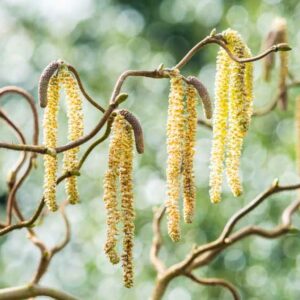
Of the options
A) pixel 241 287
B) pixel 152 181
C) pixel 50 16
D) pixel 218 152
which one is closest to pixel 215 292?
pixel 241 287

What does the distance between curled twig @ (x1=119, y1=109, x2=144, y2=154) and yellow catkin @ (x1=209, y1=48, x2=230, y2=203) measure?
21 cm

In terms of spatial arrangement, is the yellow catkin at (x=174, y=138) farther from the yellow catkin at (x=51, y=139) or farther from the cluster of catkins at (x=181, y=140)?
the yellow catkin at (x=51, y=139)

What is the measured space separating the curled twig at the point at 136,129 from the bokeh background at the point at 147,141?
856cm

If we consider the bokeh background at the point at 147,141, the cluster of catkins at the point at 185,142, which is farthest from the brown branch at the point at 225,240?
the bokeh background at the point at 147,141

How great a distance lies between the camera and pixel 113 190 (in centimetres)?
188

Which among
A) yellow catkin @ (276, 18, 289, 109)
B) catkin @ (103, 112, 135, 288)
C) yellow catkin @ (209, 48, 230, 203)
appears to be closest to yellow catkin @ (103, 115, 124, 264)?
catkin @ (103, 112, 135, 288)

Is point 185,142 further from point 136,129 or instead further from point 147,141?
point 147,141

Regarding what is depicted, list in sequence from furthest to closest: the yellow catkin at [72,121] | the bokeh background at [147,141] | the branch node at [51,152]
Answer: the bokeh background at [147,141]
the yellow catkin at [72,121]
the branch node at [51,152]

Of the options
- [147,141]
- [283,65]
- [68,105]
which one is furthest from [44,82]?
[147,141]

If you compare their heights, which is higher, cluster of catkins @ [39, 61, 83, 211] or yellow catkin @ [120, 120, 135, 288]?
cluster of catkins @ [39, 61, 83, 211]

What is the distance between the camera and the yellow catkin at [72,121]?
76.5 inches

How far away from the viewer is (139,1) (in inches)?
646

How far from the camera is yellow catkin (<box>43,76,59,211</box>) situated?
1842 millimetres

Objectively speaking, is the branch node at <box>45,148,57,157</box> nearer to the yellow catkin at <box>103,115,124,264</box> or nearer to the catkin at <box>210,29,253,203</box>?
the yellow catkin at <box>103,115,124,264</box>
